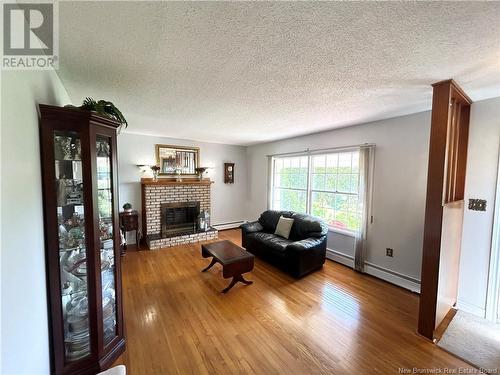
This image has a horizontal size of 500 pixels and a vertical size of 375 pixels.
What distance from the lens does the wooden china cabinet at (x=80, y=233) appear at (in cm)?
140

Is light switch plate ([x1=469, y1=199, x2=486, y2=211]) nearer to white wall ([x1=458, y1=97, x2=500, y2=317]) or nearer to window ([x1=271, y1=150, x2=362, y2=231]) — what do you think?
white wall ([x1=458, y1=97, x2=500, y2=317])

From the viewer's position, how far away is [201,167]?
5.26m

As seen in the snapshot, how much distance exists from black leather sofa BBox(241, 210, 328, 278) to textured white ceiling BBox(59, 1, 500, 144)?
6.49ft

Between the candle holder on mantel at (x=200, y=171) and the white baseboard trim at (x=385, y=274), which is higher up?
the candle holder on mantel at (x=200, y=171)

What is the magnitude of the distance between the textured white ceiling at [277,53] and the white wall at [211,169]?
2152 mm

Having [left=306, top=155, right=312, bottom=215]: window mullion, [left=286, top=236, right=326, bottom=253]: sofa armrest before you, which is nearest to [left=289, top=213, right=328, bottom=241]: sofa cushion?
[left=286, top=236, right=326, bottom=253]: sofa armrest

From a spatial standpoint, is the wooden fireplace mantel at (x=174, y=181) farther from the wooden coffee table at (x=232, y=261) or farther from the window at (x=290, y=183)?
the wooden coffee table at (x=232, y=261)

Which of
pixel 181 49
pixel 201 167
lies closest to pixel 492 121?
pixel 181 49

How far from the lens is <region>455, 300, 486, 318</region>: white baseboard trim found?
231 cm

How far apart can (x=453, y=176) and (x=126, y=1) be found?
3.22m

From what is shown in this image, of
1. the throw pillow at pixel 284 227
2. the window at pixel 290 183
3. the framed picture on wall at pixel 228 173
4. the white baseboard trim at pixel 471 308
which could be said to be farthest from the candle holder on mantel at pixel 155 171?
the white baseboard trim at pixel 471 308

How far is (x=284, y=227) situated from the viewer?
12.7ft

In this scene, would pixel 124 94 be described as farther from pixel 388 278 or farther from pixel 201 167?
pixel 388 278

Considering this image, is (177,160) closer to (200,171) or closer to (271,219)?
(200,171)
